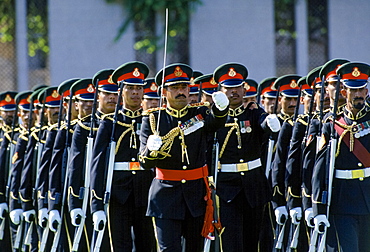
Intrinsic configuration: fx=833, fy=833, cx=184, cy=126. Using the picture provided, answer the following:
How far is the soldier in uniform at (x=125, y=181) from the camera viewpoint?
741 centimetres

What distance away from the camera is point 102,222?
24.0 feet

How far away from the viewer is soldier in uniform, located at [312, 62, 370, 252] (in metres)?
6.49

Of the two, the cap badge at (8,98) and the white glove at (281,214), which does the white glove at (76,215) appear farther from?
the cap badge at (8,98)

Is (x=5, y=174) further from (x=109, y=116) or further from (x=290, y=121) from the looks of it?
(x=290, y=121)

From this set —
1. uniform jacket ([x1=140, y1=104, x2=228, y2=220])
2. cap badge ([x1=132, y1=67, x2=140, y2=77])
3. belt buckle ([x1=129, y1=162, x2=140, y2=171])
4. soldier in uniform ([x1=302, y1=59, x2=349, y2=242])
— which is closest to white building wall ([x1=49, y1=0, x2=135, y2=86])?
cap badge ([x1=132, y1=67, x2=140, y2=77])

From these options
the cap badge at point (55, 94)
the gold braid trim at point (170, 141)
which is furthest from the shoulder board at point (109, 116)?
the cap badge at point (55, 94)

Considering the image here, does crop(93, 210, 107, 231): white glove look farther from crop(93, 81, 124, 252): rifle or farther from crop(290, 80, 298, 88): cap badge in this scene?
crop(290, 80, 298, 88): cap badge

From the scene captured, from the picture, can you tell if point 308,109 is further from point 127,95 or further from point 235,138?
point 127,95

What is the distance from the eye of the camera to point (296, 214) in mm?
7801

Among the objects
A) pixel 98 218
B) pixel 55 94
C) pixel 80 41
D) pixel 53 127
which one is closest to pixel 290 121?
pixel 98 218

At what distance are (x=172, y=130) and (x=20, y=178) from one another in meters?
3.48

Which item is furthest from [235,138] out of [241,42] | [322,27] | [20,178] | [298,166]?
[322,27]

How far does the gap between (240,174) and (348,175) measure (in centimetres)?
122

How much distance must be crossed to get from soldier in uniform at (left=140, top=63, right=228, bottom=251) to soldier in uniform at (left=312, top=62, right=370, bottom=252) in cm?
89
